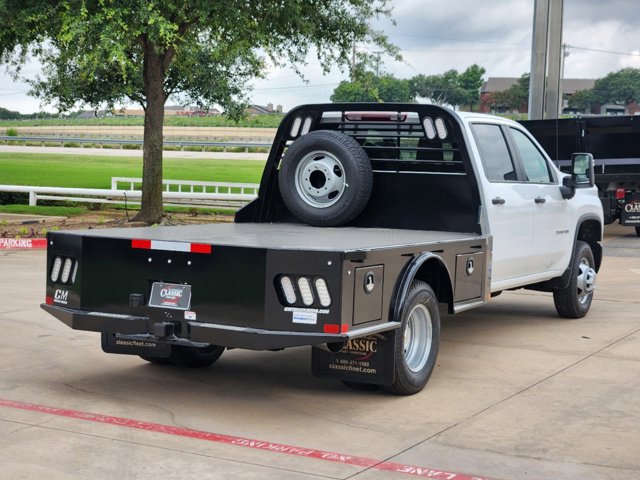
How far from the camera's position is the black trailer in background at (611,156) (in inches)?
805

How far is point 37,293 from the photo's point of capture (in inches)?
488

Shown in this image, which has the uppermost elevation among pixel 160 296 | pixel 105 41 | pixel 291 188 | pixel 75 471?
pixel 105 41

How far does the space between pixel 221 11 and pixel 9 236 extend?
19.2ft

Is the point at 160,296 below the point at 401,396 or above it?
above

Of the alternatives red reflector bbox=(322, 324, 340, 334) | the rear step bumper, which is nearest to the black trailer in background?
the rear step bumper

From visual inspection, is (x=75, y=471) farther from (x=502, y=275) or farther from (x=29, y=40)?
(x=29, y=40)

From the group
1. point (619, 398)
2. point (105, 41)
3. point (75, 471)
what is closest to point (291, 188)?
point (619, 398)

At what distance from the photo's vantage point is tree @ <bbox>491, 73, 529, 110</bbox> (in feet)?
324

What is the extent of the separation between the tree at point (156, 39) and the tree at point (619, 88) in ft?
251

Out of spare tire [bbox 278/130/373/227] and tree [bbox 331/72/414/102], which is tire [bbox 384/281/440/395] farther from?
tree [bbox 331/72/414/102]

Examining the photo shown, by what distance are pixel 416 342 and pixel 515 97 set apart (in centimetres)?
9756

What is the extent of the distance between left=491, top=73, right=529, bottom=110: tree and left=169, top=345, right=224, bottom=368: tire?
90758mm

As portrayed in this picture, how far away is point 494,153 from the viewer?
9375mm

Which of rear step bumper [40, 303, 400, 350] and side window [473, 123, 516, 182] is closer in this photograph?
rear step bumper [40, 303, 400, 350]
